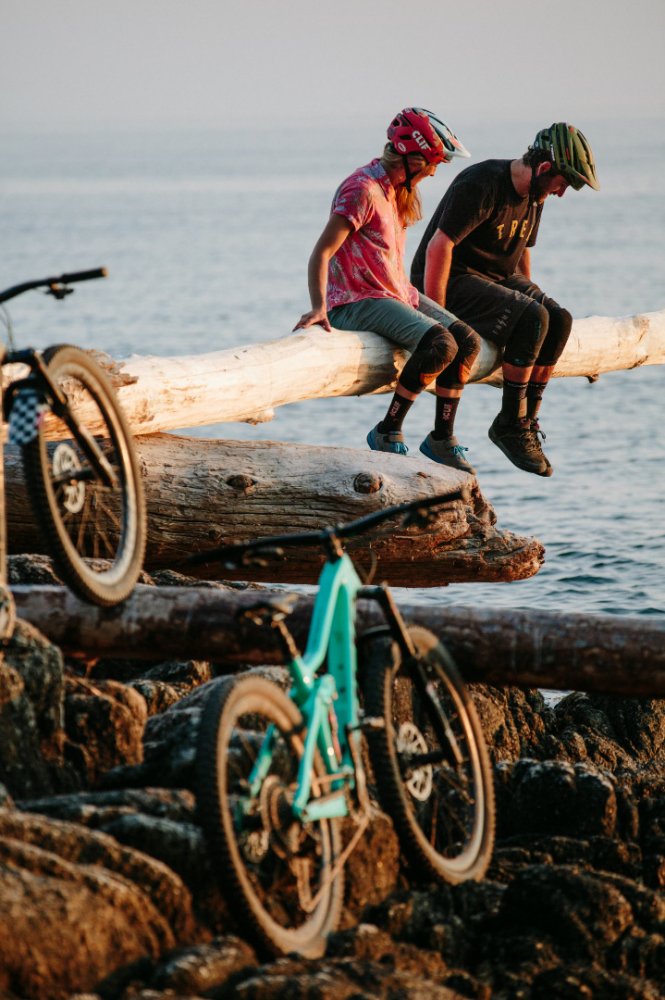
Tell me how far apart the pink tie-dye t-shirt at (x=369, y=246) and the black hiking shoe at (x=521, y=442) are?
3.85 ft

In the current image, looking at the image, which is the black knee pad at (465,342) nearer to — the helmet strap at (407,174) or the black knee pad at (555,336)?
the black knee pad at (555,336)

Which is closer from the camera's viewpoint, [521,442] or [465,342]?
[465,342]

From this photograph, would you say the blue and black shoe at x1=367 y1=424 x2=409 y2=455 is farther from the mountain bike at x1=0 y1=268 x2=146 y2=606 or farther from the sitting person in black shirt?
the mountain bike at x1=0 y1=268 x2=146 y2=606

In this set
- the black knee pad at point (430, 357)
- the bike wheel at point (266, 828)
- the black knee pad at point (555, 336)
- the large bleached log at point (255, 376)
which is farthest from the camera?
the black knee pad at point (555, 336)

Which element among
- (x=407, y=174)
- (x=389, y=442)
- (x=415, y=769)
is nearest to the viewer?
(x=415, y=769)

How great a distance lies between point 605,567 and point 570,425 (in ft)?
29.5

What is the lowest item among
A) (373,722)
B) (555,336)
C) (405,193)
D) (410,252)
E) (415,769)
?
(415,769)

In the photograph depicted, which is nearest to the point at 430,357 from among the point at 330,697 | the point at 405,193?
the point at 405,193

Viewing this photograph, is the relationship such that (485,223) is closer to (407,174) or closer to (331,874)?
(407,174)

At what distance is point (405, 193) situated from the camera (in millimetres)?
10203

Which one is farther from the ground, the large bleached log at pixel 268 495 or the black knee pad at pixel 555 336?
the black knee pad at pixel 555 336

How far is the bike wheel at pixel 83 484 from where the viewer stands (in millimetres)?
5992

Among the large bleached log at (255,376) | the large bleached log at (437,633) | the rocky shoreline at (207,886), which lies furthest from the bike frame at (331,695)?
the large bleached log at (255,376)

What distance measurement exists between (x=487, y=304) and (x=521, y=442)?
1012 millimetres
